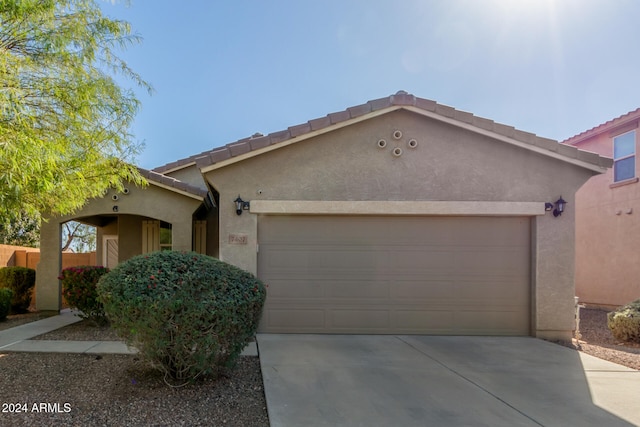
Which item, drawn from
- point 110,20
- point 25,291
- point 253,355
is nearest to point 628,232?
point 253,355

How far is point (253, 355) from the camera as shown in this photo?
237 inches

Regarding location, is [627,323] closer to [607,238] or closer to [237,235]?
[607,238]

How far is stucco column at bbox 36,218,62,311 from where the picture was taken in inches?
378

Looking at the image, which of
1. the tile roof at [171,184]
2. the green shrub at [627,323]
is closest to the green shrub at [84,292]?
→ the tile roof at [171,184]

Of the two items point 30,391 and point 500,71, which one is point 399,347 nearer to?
point 30,391

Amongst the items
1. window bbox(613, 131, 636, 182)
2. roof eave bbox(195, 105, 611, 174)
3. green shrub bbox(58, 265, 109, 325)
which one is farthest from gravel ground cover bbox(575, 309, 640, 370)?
green shrub bbox(58, 265, 109, 325)

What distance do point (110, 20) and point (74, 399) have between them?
5.08 m

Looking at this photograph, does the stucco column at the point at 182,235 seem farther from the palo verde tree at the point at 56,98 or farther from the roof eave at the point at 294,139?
the palo verde tree at the point at 56,98

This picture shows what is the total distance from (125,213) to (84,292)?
226 centimetres

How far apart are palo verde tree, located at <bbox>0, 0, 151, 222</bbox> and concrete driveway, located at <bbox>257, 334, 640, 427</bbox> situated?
3.95 metres

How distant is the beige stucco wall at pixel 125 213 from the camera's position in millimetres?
9344

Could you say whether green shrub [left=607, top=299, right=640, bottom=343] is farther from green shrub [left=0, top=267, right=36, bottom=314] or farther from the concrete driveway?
green shrub [left=0, top=267, right=36, bottom=314]

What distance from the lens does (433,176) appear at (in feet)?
25.1

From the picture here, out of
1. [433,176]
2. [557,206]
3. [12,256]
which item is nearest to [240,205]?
[433,176]
